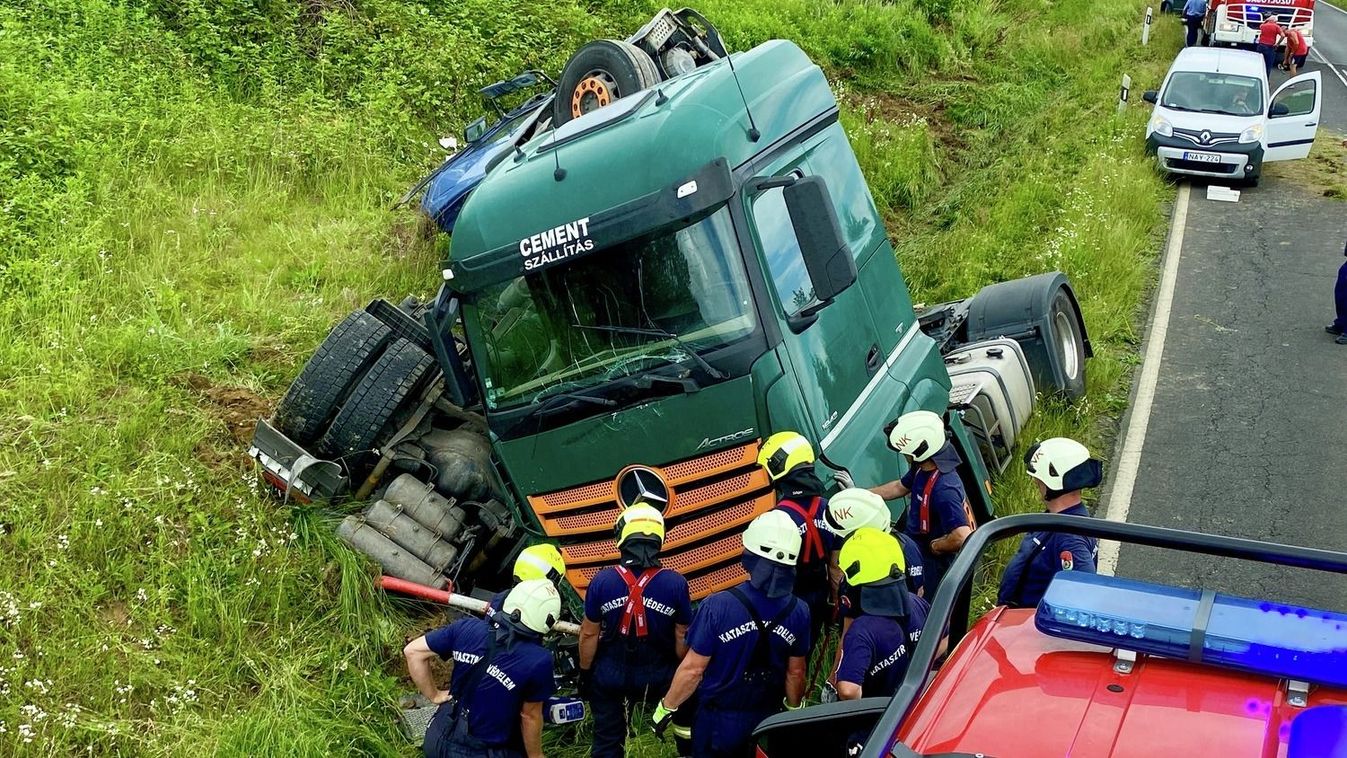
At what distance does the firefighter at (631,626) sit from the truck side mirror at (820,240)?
1.42 m

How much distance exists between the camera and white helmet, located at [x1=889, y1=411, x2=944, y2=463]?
6.00 meters

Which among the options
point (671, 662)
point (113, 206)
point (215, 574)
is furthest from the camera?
point (113, 206)

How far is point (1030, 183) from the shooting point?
14.8 meters

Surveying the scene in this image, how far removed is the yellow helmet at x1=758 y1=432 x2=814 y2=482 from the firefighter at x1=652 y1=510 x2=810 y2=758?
46 centimetres

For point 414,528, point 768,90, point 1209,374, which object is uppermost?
point 768,90

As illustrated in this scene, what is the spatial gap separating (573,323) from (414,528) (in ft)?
5.94

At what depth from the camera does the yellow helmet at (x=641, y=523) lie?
5332mm

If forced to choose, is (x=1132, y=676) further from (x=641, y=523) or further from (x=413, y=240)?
(x=413, y=240)

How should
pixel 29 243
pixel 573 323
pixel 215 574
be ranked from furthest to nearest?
1. pixel 29 243
2. pixel 215 574
3. pixel 573 323

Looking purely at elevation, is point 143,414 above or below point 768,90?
below

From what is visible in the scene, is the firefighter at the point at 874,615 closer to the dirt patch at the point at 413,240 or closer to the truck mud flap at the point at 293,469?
the truck mud flap at the point at 293,469

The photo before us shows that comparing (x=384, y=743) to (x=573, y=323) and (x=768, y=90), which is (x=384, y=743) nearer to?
(x=573, y=323)

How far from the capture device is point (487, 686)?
16.7 feet

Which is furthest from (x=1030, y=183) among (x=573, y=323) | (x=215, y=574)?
(x=215, y=574)
